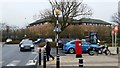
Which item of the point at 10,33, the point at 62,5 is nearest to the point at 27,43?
the point at 62,5

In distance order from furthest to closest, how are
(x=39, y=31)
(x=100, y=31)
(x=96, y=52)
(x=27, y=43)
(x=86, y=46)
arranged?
(x=39, y=31) < (x=100, y=31) < (x=27, y=43) < (x=86, y=46) < (x=96, y=52)

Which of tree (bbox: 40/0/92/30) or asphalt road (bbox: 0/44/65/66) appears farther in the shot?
tree (bbox: 40/0/92/30)

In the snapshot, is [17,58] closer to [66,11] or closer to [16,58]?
[16,58]

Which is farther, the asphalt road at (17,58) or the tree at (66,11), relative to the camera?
the tree at (66,11)

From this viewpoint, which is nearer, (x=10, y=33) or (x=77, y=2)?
(x=77, y=2)

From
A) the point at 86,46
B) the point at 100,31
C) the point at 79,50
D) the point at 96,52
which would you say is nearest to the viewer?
the point at 79,50

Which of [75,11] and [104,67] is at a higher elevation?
[75,11]

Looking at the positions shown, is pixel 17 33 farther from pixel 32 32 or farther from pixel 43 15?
pixel 43 15

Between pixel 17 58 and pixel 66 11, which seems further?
pixel 66 11

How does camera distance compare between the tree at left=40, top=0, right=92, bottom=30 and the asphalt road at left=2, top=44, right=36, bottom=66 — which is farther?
the tree at left=40, top=0, right=92, bottom=30

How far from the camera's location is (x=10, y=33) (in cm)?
9419

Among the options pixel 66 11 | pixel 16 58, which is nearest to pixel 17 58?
pixel 16 58

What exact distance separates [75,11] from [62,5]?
9.81ft

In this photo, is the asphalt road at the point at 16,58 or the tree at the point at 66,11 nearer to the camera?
the asphalt road at the point at 16,58
